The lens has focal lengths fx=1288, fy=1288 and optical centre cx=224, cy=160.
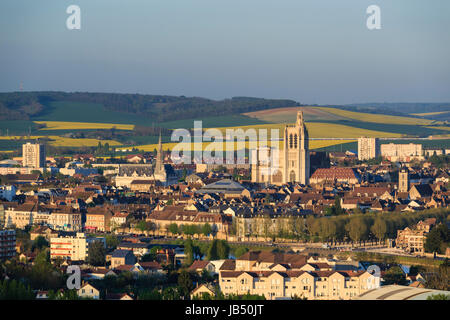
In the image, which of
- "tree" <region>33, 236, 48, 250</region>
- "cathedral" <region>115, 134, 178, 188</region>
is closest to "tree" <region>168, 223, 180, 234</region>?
"tree" <region>33, 236, 48, 250</region>

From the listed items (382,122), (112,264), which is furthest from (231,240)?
(382,122)

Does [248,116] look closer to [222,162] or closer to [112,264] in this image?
[222,162]

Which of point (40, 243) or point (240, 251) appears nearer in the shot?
point (240, 251)

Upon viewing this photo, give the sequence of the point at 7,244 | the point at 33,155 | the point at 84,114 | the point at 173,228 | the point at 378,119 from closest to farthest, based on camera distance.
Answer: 1. the point at 7,244
2. the point at 173,228
3. the point at 33,155
4. the point at 378,119
5. the point at 84,114

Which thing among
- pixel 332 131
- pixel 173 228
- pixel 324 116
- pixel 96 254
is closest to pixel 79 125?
pixel 324 116

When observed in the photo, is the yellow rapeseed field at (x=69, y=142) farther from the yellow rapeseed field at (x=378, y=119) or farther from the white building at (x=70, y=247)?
the white building at (x=70, y=247)

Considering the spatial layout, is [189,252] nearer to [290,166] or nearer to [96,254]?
[96,254]
